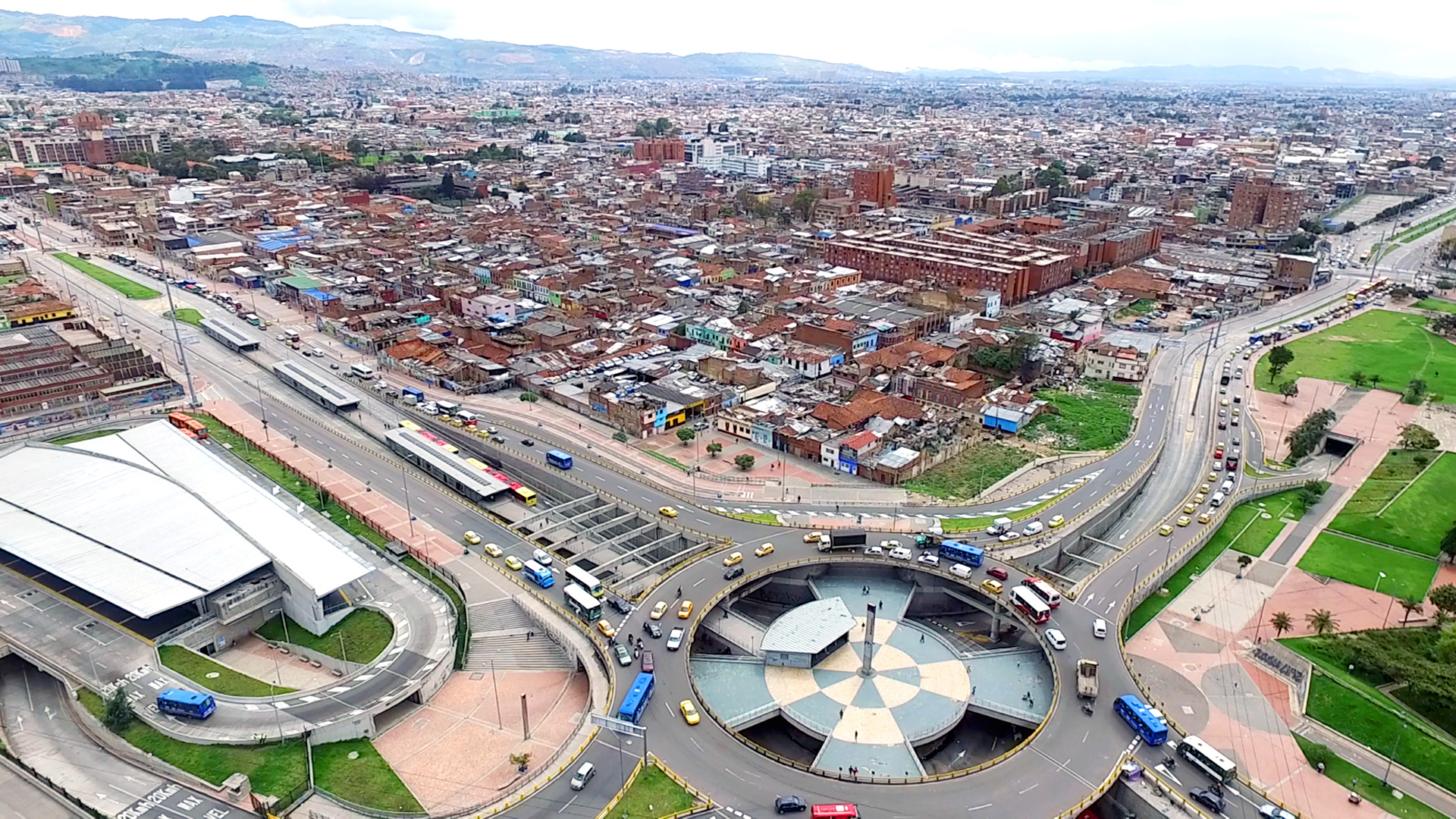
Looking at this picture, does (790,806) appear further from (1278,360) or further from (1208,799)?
(1278,360)

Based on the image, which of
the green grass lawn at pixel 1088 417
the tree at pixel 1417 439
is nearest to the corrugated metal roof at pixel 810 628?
the green grass lawn at pixel 1088 417

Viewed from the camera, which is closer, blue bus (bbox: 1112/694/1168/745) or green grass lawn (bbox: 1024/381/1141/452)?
blue bus (bbox: 1112/694/1168/745)

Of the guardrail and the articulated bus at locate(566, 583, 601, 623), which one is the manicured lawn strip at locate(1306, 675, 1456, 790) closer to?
the guardrail

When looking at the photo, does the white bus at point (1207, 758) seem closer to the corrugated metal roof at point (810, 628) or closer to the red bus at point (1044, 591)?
the red bus at point (1044, 591)

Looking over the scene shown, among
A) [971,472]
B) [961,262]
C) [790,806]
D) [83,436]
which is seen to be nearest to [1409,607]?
[971,472]

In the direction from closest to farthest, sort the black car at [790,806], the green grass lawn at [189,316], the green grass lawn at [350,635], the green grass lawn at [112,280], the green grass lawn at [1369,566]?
1. the black car at [790,806]
2. the green grass lawn at [350,635]
3. the green grass lawn at [1369,566]
4. the green grass lawn at [189,316]
5. the green grass lawn at [112,280]

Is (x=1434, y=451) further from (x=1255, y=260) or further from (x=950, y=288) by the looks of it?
(x=1255, y=260)

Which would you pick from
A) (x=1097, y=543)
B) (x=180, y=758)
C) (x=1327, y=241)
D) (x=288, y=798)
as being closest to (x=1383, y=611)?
(x=1097, y=543)

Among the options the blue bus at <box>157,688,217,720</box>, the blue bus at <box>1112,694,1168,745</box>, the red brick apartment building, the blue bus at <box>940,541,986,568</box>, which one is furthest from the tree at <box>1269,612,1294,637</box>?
the red brick apartment building
